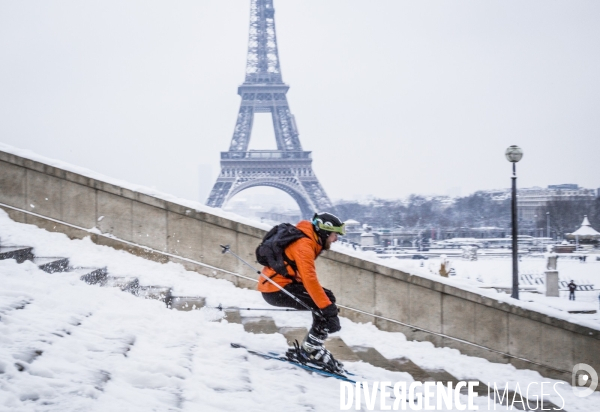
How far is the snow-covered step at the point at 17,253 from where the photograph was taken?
718 centimetres

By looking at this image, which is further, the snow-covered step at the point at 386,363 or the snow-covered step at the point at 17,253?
the snow-covered step at the point at 17,253

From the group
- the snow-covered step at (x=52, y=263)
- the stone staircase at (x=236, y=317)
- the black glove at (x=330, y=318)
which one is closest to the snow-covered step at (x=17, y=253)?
the stone staircase at (x=236, y=317)

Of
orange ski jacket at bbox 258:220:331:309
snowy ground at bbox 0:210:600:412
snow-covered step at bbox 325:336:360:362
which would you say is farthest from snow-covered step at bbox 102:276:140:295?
snow-covered step at bbox 325:336:360:362

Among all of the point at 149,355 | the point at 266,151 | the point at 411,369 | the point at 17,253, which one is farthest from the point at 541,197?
the point at 149,355

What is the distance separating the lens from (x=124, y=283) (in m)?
7.31

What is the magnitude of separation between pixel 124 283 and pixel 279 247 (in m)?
2.71

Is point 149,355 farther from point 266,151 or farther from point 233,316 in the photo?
point 266,151

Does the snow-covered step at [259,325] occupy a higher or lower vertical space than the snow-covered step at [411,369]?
higher

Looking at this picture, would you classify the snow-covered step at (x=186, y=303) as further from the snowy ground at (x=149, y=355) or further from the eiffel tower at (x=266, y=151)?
the eiffel tower at (x=266, y=151)

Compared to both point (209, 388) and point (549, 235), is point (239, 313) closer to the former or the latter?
point (209, 388)

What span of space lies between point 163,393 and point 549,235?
62705mm

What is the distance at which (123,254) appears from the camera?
8664 mm

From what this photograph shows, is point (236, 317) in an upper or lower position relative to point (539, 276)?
upper

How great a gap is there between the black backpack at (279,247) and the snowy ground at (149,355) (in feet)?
3.00
